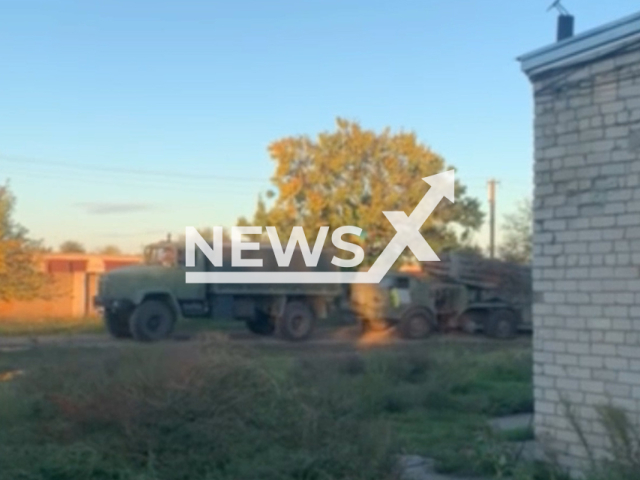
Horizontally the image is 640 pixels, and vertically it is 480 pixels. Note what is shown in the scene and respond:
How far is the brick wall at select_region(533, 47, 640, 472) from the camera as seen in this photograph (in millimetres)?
9406

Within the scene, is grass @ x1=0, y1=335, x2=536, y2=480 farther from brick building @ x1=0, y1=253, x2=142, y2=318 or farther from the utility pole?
the utility pole

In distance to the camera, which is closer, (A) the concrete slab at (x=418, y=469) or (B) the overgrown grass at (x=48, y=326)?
(A) the concrete slab at (x=418, y=469)

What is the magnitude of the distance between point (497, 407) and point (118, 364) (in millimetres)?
6259

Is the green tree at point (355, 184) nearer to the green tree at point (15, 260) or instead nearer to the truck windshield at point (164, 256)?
the green tree at point (15, 260)

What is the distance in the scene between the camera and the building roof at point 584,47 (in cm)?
936

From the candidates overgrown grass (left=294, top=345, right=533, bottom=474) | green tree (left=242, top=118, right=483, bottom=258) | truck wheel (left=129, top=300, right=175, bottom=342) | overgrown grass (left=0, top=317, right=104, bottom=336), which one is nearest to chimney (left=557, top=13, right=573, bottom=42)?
overgrown grass (left=294, top=345, right=533, bottom=474)

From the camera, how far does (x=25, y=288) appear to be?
3981cm

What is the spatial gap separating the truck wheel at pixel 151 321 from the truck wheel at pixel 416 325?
7.36m

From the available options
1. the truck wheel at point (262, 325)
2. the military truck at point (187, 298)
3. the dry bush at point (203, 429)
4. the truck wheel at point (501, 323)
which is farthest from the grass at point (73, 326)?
the dry bush at point (203, 429)

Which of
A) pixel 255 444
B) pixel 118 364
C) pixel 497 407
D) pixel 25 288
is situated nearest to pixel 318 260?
pixel 25 288

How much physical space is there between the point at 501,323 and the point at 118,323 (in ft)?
39.8

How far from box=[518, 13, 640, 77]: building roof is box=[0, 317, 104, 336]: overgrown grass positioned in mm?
25350

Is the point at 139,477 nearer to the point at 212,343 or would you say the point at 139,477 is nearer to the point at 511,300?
the point at 212,343

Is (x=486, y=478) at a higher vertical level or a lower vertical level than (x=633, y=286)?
lower
